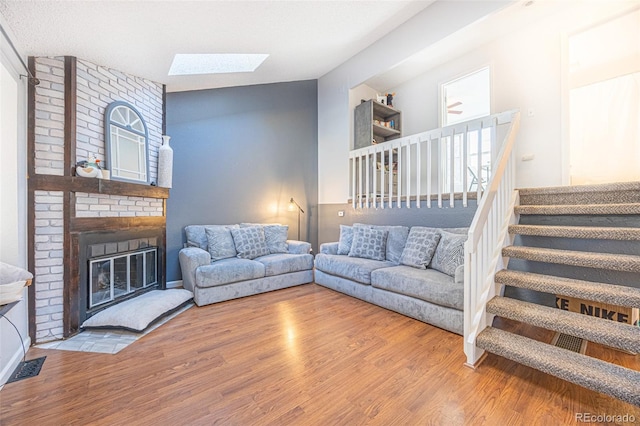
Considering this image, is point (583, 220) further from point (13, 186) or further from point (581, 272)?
point (13, 186)

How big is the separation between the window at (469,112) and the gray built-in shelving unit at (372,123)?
2.64 ft

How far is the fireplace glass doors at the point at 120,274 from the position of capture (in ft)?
8.20

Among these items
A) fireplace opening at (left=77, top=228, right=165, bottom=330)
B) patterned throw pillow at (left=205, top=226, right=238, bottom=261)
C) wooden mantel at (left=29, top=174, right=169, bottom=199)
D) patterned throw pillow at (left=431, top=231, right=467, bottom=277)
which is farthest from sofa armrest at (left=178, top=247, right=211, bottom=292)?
patterned throw pillow at (left=431, top=231, right=467, bottom=277)

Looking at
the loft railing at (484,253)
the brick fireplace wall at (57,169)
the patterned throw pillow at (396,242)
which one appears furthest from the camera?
the patterned throw pillow at (396,242)

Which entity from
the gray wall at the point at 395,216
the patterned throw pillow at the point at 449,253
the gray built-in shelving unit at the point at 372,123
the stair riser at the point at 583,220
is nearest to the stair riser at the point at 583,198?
the stair riser at the point at 583,220

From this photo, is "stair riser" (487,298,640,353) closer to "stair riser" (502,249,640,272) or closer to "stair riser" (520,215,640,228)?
"stair riser" (502,249,640,272)

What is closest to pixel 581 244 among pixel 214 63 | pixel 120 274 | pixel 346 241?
pixel 346 241

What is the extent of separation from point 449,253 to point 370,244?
1031mm

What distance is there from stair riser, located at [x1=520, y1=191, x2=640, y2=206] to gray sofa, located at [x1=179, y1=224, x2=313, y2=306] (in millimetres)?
2737

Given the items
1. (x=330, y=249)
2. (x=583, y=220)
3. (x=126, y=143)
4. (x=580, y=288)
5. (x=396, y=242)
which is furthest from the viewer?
(x=330, y=249)

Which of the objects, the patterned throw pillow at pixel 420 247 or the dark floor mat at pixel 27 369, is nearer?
the dark floor mat at pixel 27 369

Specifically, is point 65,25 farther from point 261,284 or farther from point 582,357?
point 582,357

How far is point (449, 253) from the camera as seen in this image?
8.82 ft

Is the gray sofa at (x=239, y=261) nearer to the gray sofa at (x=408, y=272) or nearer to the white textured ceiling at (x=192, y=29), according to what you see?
the gray sofa at (x=408, y=272)
